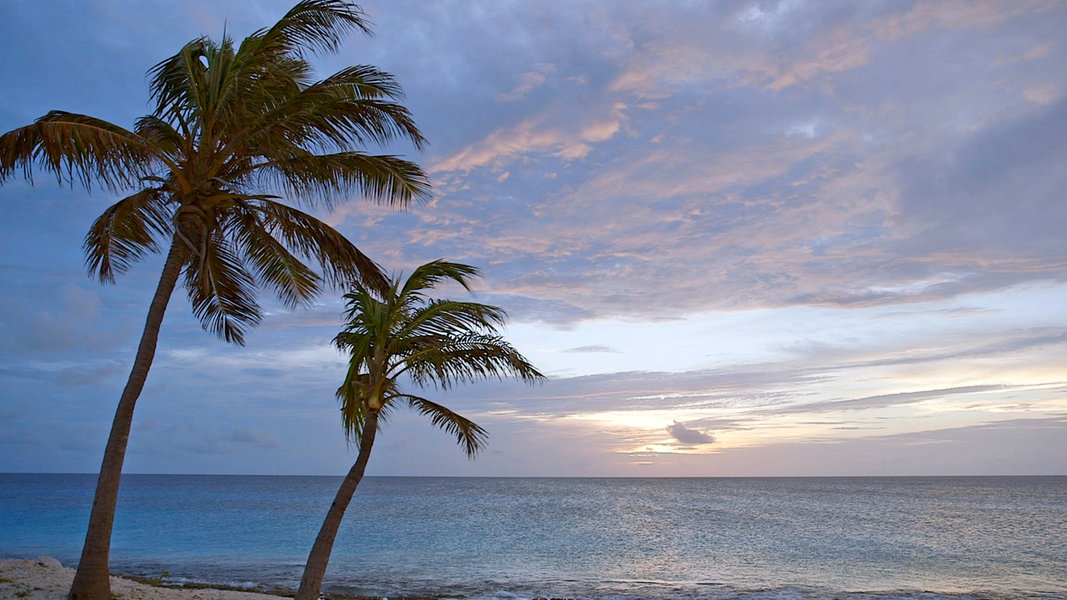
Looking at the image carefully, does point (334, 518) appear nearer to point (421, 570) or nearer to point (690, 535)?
point (421, 570)

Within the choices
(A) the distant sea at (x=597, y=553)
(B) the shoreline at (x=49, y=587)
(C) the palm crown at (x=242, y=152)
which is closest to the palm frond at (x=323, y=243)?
(C) the palm crown at (x=242, y=152)

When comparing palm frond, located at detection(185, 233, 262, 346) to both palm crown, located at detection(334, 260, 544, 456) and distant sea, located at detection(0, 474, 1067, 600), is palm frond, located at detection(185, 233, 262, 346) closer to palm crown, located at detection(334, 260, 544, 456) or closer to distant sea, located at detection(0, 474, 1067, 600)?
palm crown, located at detection(334, 260, 544, 456)

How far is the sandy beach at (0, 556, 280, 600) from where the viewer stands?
29.1 ft

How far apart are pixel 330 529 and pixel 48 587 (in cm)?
401

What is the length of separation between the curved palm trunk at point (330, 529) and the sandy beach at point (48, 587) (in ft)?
9.46

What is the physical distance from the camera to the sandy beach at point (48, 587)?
888cm

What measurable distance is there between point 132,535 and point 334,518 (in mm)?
30363

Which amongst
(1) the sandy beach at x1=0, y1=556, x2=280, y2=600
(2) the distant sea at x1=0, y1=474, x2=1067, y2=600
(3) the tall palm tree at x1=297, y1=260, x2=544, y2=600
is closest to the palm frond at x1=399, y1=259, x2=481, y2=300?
(3) the tall palm tree at x1=297, y1=260, x2=544, y2=600

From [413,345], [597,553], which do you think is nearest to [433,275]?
[413,345]

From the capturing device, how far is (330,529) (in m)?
Result: 8.80

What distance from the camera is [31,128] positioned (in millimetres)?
7863

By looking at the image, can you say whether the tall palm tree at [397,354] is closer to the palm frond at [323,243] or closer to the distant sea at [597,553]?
the palm frond at [323,243]

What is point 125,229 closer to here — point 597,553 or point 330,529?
point 330,529

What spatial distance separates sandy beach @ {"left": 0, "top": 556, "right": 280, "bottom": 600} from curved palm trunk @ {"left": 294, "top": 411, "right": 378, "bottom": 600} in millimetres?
2885
